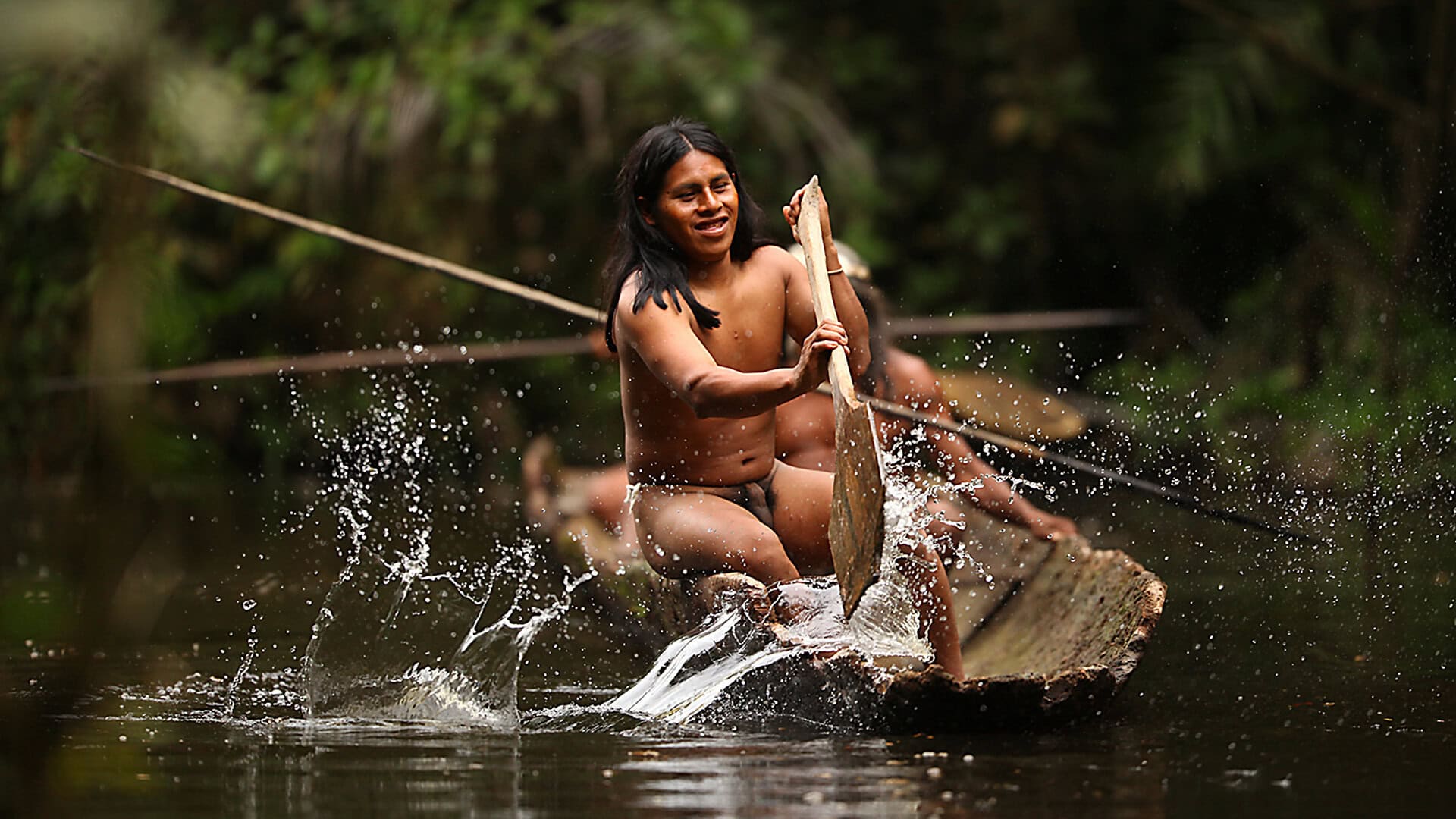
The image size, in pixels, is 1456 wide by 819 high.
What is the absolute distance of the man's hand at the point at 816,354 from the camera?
2.87 meters

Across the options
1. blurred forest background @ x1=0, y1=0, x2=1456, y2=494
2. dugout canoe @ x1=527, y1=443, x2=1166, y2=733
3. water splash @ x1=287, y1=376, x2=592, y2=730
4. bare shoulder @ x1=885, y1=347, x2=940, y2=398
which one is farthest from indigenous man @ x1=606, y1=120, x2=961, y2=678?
blurred forest background @ x1=0, y1=0, x2=1456, y2=494

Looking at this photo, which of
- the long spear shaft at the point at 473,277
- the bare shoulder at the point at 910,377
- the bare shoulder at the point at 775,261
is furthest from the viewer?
the bare shoulder at the point at 910,377

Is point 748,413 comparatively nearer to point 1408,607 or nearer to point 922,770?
point 922,770

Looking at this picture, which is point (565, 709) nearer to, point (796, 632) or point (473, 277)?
point (796, 632)

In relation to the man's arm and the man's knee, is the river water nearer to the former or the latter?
the man's knee

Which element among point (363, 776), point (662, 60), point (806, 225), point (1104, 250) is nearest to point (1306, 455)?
A: point (1104, 250)

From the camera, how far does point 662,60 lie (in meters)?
8.77

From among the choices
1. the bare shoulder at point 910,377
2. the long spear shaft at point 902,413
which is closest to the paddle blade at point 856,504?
the long spear shaft at point 902,413

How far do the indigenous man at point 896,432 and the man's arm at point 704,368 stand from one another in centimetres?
90

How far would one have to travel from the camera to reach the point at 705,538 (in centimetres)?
327

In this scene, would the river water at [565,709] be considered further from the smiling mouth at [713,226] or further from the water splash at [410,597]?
the smiling mouth at [713,226]

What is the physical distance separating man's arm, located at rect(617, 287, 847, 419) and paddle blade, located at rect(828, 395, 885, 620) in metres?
0.09

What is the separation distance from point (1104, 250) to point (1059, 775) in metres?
7.08

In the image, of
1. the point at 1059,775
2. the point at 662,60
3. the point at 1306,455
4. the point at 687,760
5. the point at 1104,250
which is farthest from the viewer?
the point at 1104,250
